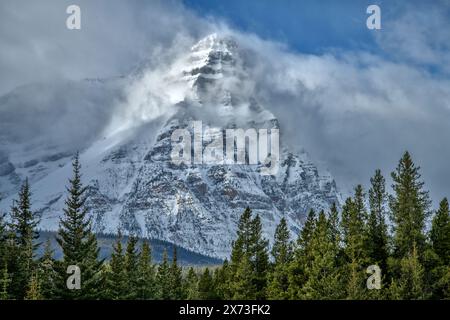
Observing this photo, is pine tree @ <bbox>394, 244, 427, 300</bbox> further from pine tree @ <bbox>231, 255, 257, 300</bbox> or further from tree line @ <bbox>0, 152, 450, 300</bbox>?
pine tree @ <bbox>231, 255, 257, 300</bbox>

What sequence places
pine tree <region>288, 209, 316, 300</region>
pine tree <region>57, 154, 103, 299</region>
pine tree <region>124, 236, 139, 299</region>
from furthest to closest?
pine tree <region>124, 236, 139, 299</region>
pine tree <region>288, 209, 316, 300</region>
pine tree <region>57, 154, 103, 299</region>

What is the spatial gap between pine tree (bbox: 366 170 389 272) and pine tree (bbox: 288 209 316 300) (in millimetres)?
7305

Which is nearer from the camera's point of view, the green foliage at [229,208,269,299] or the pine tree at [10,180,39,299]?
the pine tree at [10,180,39,299]

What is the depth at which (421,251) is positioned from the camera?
8025 centimetres

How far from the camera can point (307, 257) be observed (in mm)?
83625

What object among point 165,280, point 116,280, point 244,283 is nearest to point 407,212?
point 244,283

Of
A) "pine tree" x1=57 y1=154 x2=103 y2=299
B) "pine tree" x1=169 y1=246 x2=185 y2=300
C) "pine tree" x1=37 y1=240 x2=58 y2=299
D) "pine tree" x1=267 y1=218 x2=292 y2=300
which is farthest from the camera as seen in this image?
"pine tree" x1=169 y1=246 x2=185 y2=300

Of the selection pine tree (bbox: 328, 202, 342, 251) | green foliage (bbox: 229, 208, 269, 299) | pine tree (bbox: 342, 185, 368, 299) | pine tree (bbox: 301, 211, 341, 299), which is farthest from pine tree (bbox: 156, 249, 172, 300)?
→ pine tree (bbox: 342, 185, 368, 299)

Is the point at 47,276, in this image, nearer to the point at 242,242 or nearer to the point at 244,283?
the point at 244,283

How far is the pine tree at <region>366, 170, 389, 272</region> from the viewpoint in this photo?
3339 inches

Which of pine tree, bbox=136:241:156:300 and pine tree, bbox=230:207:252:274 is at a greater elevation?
pine tree, bbox=230:207:252:274
